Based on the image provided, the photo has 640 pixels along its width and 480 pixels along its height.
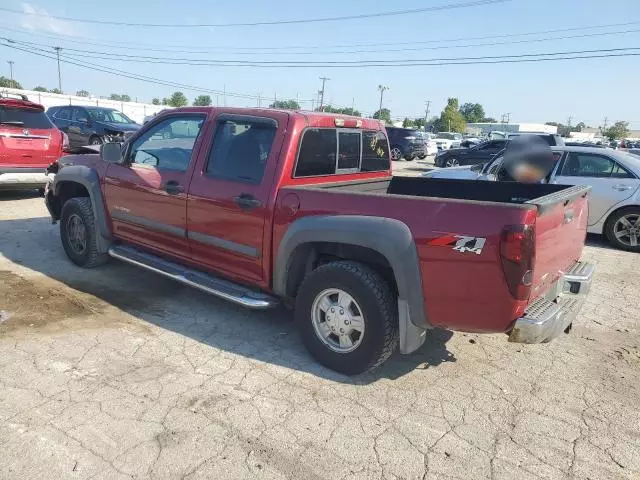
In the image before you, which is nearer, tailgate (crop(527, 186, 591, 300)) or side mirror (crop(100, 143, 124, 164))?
tailgate (crop(527, 186, 591, 300))

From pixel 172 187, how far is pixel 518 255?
2921 millimetres

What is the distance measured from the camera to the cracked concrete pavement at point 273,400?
2639 mm

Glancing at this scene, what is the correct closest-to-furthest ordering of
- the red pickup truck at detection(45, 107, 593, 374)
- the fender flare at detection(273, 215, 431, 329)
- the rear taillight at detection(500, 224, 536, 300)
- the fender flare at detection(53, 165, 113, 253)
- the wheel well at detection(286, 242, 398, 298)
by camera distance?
the rear taillight at detection(500, 224, 536, 300), the red pickup truck at detection(45, 107, 593, 374), the fender flare at detection(273, 215, 431, 329), the wheel well at detection(286, 242, 398, 298), the fender flare at detection(53, 165, 113, 253)

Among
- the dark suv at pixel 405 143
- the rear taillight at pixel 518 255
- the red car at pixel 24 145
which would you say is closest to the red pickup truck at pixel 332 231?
the rear taillight at pixel 518 255

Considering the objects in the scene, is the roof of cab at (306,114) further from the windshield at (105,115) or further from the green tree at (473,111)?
the green tree at (473,111)

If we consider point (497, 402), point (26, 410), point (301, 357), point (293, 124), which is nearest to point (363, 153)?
point (293, 124)

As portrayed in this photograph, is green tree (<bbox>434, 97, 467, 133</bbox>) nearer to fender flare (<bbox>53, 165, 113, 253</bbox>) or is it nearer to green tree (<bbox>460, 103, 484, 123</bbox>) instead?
green tree (<bbox>460, 103, 484, 123</bbox>)

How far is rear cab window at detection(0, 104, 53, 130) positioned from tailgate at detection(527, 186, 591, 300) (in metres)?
8.81

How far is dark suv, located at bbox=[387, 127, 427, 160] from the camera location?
82.4 feet

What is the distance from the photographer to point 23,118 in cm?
890

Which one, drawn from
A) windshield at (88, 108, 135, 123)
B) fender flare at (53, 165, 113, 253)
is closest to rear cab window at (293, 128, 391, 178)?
fender flare at (53, 165, 113, 253)

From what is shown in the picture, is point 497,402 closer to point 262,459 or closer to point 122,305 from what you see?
point 262,459

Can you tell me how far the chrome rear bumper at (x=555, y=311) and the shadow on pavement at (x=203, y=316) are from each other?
3.02 feet

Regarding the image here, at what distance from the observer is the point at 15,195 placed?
998cm
